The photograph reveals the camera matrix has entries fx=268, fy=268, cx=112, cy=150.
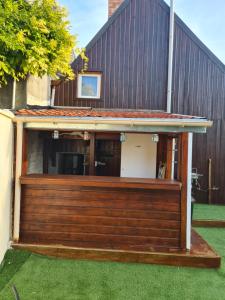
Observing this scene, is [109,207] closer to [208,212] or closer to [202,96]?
[208,212]

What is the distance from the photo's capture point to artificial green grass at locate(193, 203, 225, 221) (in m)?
7.61

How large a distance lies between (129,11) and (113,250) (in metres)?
8.46

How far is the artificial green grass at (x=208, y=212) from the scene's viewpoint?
761cm

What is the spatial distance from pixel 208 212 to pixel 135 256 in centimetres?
430

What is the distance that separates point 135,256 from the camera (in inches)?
193

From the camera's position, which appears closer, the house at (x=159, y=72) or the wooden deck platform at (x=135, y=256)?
the wooden deck platform at (x=135, y=256)

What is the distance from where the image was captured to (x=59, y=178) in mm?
5262

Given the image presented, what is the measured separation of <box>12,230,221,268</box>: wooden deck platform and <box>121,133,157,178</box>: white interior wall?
11.9 feet

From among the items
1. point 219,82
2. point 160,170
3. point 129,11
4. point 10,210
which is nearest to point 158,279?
point 10,210

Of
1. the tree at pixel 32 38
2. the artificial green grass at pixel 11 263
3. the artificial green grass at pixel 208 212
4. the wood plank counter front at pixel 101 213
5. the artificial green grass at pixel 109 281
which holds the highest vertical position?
the tree at pixel 32 38

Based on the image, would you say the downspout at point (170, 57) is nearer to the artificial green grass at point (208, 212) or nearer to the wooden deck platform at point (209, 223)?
the artificial green grass at point (208, 212)

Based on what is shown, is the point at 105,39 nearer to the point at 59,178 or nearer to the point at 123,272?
the point at 59,178

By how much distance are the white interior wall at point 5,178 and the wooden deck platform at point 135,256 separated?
414 millimetres

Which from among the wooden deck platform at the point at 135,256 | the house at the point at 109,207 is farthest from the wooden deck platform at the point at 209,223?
the wooden deck platform at the point at 135,256
